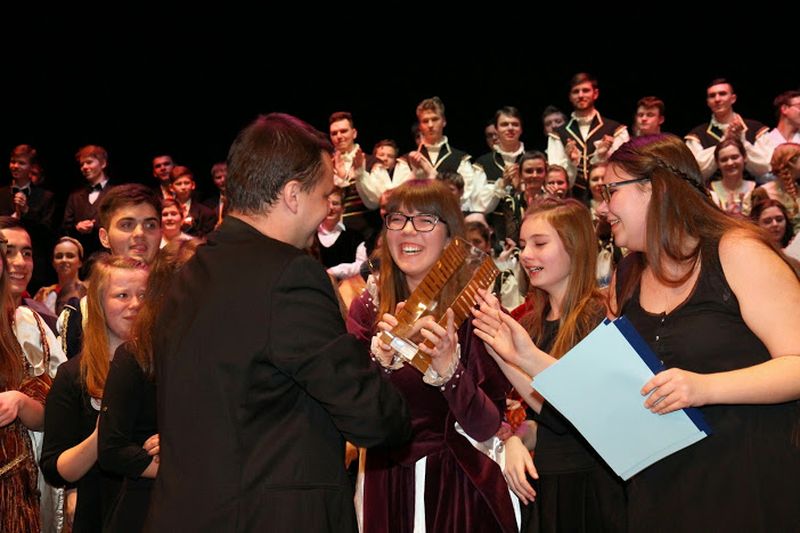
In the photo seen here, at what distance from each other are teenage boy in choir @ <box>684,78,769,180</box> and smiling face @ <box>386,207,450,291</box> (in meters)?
5.29

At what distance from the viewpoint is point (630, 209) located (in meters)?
2.72

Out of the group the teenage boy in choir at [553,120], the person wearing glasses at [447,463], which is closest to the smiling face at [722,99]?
the teenage boy in choir at [553,120]

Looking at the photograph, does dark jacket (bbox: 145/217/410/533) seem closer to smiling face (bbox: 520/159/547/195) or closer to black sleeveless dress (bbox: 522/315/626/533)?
black sleeveless dress (bbox: 522/315/626/533)

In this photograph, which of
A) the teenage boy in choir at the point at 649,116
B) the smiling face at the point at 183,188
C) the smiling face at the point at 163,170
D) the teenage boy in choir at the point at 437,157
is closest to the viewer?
the teenage boy in choir at the point at 437,157

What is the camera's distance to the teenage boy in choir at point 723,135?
8.30m

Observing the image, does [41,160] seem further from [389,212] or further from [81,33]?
[389,212]

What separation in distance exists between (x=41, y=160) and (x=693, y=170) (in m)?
10.5

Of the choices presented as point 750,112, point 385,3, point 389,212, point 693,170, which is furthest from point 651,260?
point 385,3

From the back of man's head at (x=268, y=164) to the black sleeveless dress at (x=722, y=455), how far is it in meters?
1.08

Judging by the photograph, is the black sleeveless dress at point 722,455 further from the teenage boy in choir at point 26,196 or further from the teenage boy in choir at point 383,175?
the teenage boy in choir at point 26,196

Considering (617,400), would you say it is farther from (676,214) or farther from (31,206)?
(31,206)

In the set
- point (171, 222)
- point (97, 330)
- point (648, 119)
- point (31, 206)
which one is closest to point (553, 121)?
point (648, 119)

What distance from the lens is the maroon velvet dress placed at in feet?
11.0

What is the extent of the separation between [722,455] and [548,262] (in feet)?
3.73
